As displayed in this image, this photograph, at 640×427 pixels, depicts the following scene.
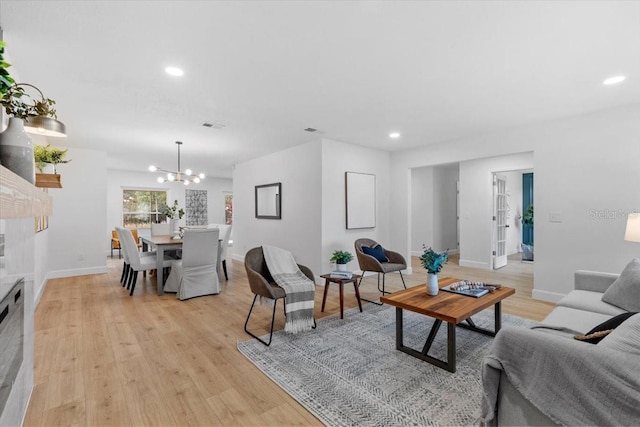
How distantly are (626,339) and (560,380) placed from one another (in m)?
0.32

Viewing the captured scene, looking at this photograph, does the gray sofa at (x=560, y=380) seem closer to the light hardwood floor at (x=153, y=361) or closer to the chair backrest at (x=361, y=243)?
the light hardwood floor at (x=153, y=361)

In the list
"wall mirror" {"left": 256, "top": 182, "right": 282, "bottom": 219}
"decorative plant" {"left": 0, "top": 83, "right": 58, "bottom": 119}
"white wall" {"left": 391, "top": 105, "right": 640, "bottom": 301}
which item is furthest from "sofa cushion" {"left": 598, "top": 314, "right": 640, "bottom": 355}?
"wall mirror" {"left": 256, "top": 182, "right": 282, "bottom": 219}

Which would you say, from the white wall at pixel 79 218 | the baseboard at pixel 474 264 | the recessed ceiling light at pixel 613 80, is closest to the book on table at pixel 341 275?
the recessed ceiling light at pixel 613 80

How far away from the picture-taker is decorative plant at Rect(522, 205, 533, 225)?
26.5ft

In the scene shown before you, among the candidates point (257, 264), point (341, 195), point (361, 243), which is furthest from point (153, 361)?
point (341, 195)

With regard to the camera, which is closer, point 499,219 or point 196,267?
point 196,267

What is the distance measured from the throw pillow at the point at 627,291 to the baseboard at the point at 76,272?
7.31m

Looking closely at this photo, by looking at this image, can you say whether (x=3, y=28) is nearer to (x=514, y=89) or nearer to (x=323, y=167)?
(x=323, y=167)

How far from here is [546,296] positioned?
164 inches

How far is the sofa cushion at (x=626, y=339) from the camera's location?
1240 mm

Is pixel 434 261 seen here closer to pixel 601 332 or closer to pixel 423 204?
pixel 601 332

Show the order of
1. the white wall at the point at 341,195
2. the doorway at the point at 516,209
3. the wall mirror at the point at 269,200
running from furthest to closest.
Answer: the doorway at the point at 516,209 → the wall mirror at the point at 269,200 → the white wall at the point at 341,195

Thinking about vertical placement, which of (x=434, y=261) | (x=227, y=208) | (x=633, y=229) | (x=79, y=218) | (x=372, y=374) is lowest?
(x=372, y=374)

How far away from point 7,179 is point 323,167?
439 cm
